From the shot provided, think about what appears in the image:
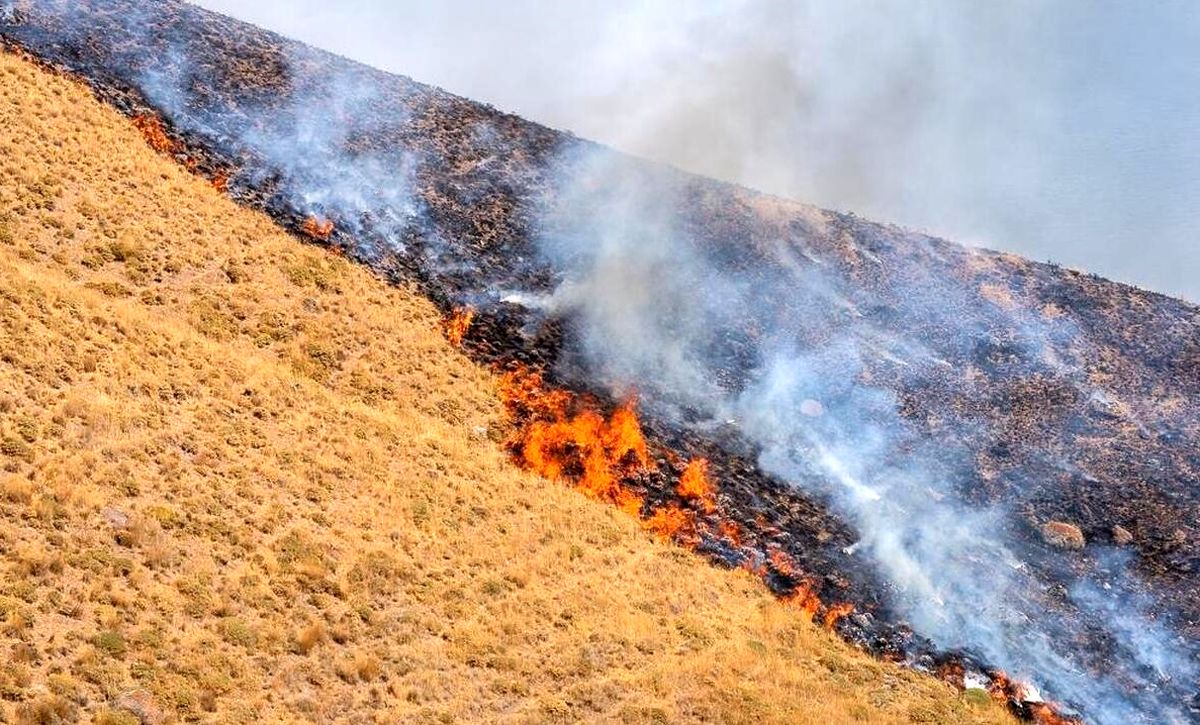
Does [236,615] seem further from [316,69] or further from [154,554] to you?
[316,69]

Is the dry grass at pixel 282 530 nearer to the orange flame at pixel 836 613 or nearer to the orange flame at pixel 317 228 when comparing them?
the orange flame at pixel 836 613

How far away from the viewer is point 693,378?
3759 centimetres

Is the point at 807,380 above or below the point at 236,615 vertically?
above

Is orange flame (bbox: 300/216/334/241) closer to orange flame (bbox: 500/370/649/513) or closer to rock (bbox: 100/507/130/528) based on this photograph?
orange flame (bbox: 500/370/649/513)

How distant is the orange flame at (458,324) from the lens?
35906 mm

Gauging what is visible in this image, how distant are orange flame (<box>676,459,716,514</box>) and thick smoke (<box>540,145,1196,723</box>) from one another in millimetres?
2723

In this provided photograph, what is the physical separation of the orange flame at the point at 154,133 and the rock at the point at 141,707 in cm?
2612

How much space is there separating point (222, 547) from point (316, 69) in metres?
31.6

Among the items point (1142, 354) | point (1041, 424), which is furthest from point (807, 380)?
point (1142, 354)

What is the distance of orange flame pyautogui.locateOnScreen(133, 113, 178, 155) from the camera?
38.5m

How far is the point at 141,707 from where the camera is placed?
703 inches

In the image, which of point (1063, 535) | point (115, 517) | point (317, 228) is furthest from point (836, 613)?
point (317, 228)

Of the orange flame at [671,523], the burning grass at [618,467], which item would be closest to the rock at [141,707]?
the burning grass at [618,467]

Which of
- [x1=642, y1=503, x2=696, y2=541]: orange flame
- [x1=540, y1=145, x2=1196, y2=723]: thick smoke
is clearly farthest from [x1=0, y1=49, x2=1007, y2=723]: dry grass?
[x1=540, y1=145, x2=1196, y2=723]: thick smoke
